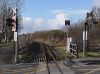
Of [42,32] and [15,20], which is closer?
[15,20]

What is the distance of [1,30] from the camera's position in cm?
6581

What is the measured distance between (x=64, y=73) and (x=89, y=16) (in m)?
18.6

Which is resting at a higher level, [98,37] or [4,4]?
[4,4]

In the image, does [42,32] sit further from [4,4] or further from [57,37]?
[4,4]

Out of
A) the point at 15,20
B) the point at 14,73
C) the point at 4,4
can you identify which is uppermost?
the point at 4,4

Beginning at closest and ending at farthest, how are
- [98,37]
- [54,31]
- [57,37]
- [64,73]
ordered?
[64,73] → [98,37] → [57,37] → [54,31]

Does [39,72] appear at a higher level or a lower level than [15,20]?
lower

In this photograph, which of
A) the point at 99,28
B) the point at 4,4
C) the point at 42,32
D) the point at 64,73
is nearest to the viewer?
the point at 64,73

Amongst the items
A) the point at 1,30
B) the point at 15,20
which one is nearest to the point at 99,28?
the point at 1,30

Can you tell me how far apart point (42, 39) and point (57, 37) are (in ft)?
62.0

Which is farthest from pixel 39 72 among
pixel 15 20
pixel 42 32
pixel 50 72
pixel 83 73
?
pixel 42 32

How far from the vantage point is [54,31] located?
145m

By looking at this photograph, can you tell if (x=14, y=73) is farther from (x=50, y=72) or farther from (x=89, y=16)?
(x=89, y=16)

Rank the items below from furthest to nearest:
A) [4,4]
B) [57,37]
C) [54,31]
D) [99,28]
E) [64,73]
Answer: [54,31]
[57,37]
[99,28]
[4,4]
[64,73]
